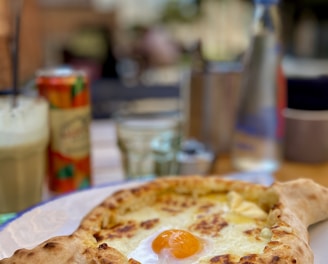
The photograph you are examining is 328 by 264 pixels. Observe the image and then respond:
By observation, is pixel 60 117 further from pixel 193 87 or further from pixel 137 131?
pixel 193 87

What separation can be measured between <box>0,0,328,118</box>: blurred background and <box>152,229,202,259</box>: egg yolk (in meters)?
2.92

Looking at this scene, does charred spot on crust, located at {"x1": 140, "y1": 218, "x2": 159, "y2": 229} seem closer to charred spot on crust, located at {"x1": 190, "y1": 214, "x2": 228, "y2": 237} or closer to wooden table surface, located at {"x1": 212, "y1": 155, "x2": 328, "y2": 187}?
charred spot on crust, located at {"x1": 190, "y1": 214, "x2": 228, "y2": 237}

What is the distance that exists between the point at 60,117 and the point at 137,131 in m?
0.30

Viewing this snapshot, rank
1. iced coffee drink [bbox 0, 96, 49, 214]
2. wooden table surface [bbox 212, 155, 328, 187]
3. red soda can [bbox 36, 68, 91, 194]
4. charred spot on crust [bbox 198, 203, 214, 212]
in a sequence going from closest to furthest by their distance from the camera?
charred spot on crust [bbox 198, 203, 214, 212] → iced coffee drink [bbox 0, 96, 49, 214] → red soda can [bbox 36, 68, 91, 194] → wooden table surface [bbox 212, 155, 328, 187]

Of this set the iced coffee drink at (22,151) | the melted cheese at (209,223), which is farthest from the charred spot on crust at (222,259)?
the iced coffee drink at (22,151)

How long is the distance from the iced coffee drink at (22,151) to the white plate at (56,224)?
201mm

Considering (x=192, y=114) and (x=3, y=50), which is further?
(x=192, y=114)

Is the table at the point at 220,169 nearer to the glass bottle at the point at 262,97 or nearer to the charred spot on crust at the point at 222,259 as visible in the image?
the glass bottle at the point at 262,97

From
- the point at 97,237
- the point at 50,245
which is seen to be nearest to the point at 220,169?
the point at 97,237

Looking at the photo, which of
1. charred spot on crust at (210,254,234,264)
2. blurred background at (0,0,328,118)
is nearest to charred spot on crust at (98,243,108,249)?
charred spot on crust at (210,254,234,264)

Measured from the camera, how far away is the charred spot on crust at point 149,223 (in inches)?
31.7

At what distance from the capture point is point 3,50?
1.17 meters

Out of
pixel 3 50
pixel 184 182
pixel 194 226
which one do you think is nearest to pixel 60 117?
pixel 3 50

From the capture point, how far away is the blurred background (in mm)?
4574
